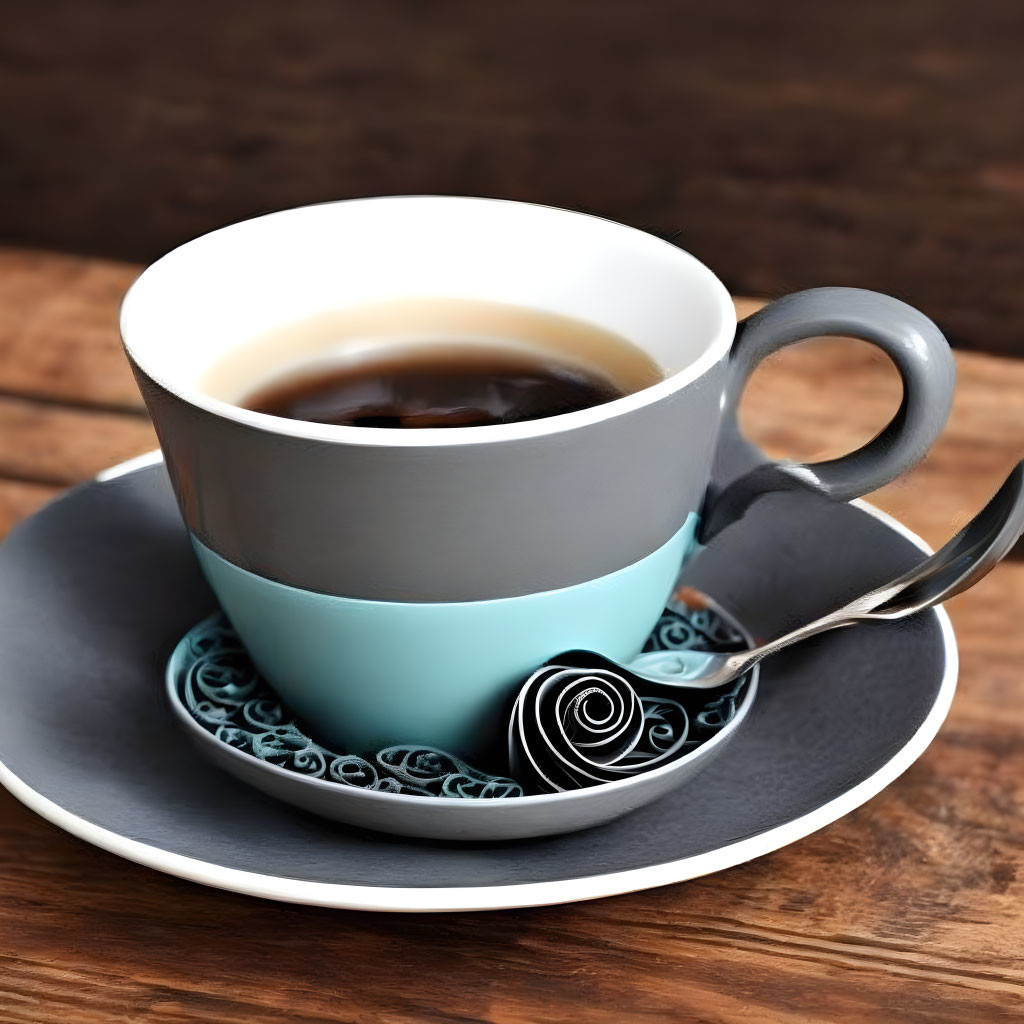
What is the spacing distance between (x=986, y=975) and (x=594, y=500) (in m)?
0.23

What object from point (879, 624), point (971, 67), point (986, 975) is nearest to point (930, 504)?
point (879, 624)

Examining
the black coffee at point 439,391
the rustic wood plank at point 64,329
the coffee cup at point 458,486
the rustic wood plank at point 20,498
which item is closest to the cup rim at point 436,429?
the coffee cup at point 458,486

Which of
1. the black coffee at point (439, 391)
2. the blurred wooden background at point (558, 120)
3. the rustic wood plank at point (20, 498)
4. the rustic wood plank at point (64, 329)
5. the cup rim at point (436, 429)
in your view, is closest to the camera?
the cup rim at point (436, 429)

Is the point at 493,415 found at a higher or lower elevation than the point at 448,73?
higher

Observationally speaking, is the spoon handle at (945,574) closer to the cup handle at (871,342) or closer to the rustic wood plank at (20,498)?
the cup handle at (871,342)

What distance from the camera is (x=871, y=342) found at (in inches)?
23.8

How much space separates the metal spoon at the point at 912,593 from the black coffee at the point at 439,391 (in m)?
0.13

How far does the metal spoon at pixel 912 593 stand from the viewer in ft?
1.86

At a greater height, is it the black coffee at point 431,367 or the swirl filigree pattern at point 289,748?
the black coffee at point 431,367

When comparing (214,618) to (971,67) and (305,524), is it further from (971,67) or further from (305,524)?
(971,67)

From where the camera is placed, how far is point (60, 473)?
0.93m

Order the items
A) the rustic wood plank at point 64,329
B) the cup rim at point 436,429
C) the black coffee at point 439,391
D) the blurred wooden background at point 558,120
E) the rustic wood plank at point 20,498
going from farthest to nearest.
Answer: the blurred wooden background at point 558,120
the rustic wood plank at point 64,329
the rustic wood plank at point 20,498
the black coffee at point 439,391
the cup rim at point 436,429

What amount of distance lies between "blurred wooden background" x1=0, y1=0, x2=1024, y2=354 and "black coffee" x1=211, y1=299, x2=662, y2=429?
934mm

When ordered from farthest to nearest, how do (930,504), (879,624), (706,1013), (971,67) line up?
(971,67) < (930,504) < (879,624) < (706,1013)
